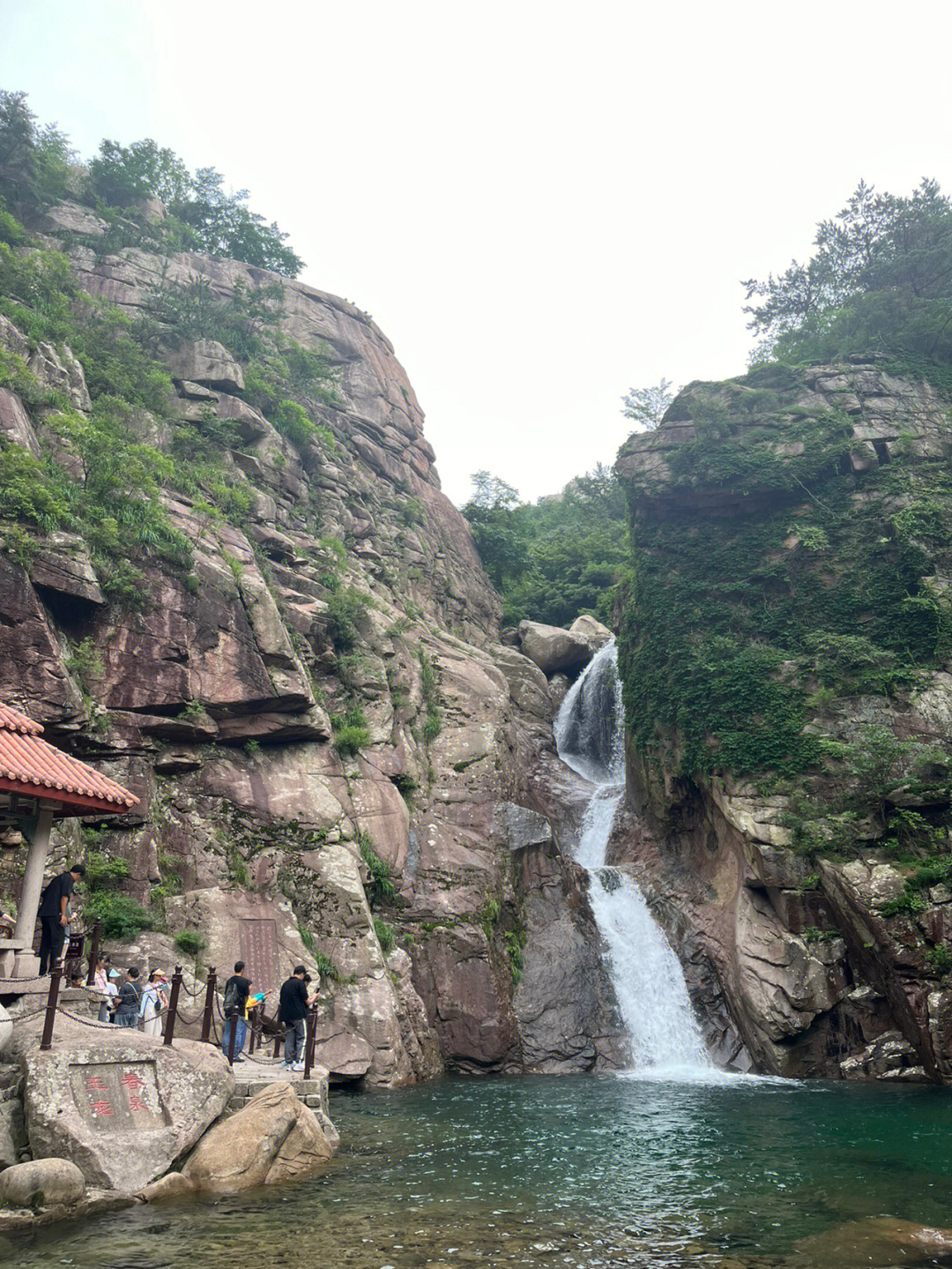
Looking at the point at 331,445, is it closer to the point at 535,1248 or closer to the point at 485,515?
the point at 485,515

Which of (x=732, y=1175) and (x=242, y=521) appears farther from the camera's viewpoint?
(x=242, y=521)

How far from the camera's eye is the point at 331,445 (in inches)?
1535

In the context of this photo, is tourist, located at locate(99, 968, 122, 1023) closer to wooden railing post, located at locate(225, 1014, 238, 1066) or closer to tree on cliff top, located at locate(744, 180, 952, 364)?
wooden railing post, located at locate(225, 1014, 238, 1066)

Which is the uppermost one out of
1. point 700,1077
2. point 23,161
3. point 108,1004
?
point 23,161

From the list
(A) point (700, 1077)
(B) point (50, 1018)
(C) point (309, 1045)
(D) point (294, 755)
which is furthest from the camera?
(D) point (294, 755)

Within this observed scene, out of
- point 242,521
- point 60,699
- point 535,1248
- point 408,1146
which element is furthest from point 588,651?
point 535,1248

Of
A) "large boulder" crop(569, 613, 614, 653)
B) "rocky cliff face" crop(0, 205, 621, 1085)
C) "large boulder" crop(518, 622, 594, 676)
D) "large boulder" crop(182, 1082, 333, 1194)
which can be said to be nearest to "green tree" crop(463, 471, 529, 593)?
"large boulder" crop(569, 613, 614, 653)

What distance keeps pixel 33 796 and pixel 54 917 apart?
2.14m

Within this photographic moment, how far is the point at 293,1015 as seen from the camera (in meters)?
14.4

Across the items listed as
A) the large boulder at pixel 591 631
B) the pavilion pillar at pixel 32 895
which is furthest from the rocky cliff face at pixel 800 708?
the pavilion pillar at pixel 32 895

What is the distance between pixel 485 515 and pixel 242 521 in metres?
23.8

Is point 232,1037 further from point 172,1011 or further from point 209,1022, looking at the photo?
point 172,1011

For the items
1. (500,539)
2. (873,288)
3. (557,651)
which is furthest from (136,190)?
(873,288)

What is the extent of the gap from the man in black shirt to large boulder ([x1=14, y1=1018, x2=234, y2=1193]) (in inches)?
87.0
